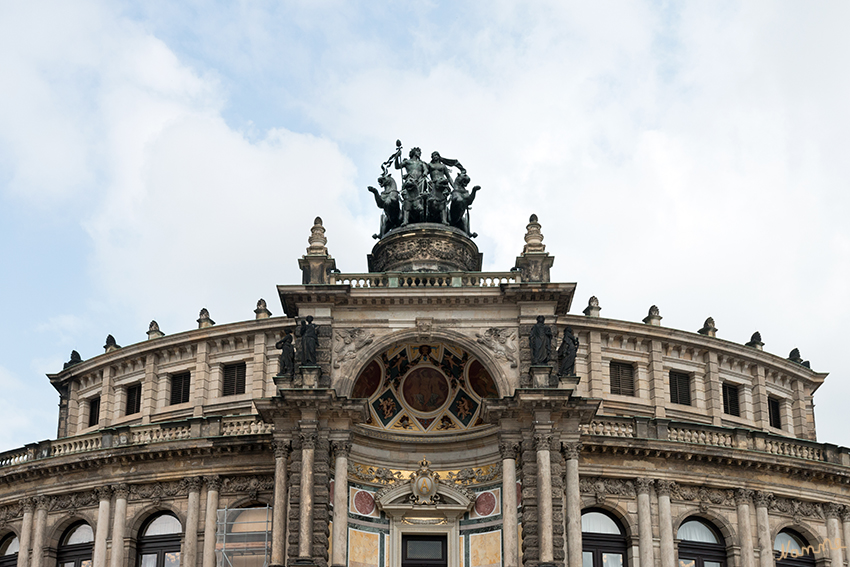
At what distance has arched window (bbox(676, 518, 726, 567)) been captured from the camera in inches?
1650

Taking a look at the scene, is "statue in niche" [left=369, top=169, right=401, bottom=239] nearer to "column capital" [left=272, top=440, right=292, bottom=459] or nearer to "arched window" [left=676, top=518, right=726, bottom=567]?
"column capital" [left=272, top=440, right=292, bottom=459]

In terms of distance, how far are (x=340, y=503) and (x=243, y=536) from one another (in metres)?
5.99

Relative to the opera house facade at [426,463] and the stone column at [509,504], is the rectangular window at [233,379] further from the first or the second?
the stone column at [509,504]

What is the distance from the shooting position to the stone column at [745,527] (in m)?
41.7

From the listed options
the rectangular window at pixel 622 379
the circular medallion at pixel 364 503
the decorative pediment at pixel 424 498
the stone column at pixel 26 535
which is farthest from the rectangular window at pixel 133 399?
the rectangular window at pixel 622 379

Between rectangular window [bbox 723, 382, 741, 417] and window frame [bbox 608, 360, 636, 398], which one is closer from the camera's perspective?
window frame [bbox 608, 360, 636, 398]

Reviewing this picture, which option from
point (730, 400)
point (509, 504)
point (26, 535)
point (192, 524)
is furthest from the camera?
point (730, 400)

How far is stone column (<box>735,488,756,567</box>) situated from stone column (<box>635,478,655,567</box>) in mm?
3690

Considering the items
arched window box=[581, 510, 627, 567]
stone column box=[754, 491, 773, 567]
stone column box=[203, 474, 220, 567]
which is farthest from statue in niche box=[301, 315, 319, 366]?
stone column box=[754, 491, 773, 567]

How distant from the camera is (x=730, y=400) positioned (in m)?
53.7

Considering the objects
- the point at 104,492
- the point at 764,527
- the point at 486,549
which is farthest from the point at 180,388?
the point at 764,527

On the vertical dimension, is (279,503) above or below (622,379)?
below

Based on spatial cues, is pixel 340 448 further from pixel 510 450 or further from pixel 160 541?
pixel 160 541

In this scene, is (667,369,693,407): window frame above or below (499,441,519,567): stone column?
above
